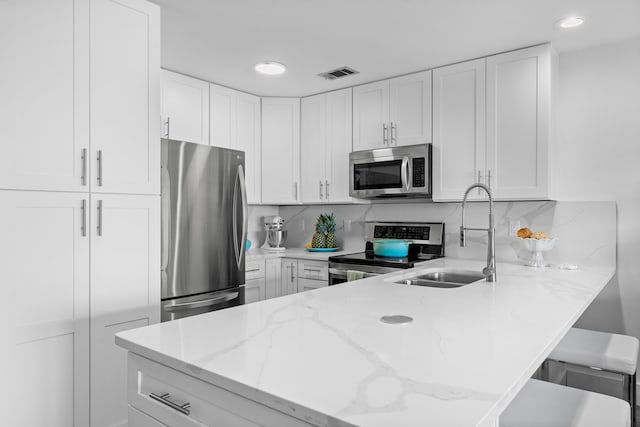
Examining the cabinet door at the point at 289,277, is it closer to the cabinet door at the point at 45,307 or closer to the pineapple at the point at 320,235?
the pineapple at the point at 320,235

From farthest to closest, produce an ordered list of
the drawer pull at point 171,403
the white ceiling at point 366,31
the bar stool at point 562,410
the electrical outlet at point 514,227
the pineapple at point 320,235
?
the pineapple at point 320,235, the electrical outlet at point 514,227, the white ceiling at point 366,31, the bar stool at point 562,410, the drawer pull at point 171,403

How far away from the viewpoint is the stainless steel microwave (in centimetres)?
323

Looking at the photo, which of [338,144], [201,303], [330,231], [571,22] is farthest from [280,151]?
[571,22]

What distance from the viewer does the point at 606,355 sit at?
6.17 ft

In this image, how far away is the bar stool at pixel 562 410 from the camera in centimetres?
129

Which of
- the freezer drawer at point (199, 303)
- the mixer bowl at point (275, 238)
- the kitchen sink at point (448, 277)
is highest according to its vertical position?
the mixer bowl at point (275, 238)

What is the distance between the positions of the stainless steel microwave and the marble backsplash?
0.30 m

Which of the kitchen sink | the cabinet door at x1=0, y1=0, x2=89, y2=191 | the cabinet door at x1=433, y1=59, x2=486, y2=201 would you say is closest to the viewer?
the cabinet door at x1=0, y1=0, x2=89, y2=191

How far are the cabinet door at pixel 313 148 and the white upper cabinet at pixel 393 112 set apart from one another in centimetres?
35

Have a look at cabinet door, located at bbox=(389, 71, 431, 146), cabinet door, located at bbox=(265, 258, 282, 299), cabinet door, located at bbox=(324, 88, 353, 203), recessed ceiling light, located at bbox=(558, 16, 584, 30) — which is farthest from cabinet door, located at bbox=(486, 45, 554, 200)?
cabinet door, located at bbox=(265, 258, 282, 299)

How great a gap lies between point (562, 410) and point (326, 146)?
2887 mm

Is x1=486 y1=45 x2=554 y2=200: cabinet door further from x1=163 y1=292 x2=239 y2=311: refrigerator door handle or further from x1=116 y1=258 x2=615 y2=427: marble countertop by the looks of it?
x1=163 y1=292 x2=239 y2=311: refrigerator door handle

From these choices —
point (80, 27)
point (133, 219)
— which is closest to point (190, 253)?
point (133, 219)

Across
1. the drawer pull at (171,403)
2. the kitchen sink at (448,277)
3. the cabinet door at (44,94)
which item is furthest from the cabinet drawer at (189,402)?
the kitchen sink at (448,277)
